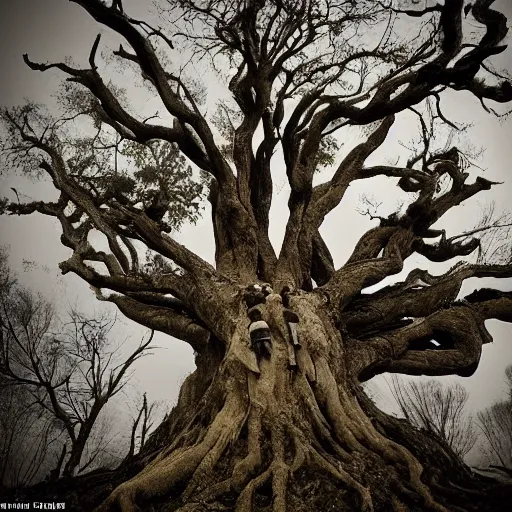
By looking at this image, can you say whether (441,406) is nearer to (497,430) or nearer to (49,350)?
(497,430)

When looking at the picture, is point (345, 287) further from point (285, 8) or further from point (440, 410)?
point (440, 410)

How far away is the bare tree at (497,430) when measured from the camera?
12.8 m

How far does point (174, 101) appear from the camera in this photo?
596 cm

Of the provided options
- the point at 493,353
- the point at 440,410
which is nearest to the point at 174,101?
the point at 440,410

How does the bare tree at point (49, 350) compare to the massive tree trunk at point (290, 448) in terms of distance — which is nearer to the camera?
the massive tree trunk at point (290, 448)

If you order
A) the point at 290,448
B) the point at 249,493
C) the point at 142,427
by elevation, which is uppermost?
the point at 142,427

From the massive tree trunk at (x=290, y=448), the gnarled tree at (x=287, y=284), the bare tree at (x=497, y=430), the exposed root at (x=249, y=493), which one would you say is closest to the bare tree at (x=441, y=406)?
the bare tree at (x=497, y=430)

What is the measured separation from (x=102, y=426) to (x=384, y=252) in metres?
15.3

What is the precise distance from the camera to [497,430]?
13055 mm

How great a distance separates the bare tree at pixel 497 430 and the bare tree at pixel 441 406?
0.57 meters

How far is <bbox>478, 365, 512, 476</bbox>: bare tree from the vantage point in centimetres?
1280

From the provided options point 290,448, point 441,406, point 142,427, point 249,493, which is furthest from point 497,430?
point 249,493

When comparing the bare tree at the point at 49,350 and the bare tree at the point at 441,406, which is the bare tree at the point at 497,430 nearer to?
the bare tree at the point at 441,406

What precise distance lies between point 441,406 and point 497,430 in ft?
9.46
